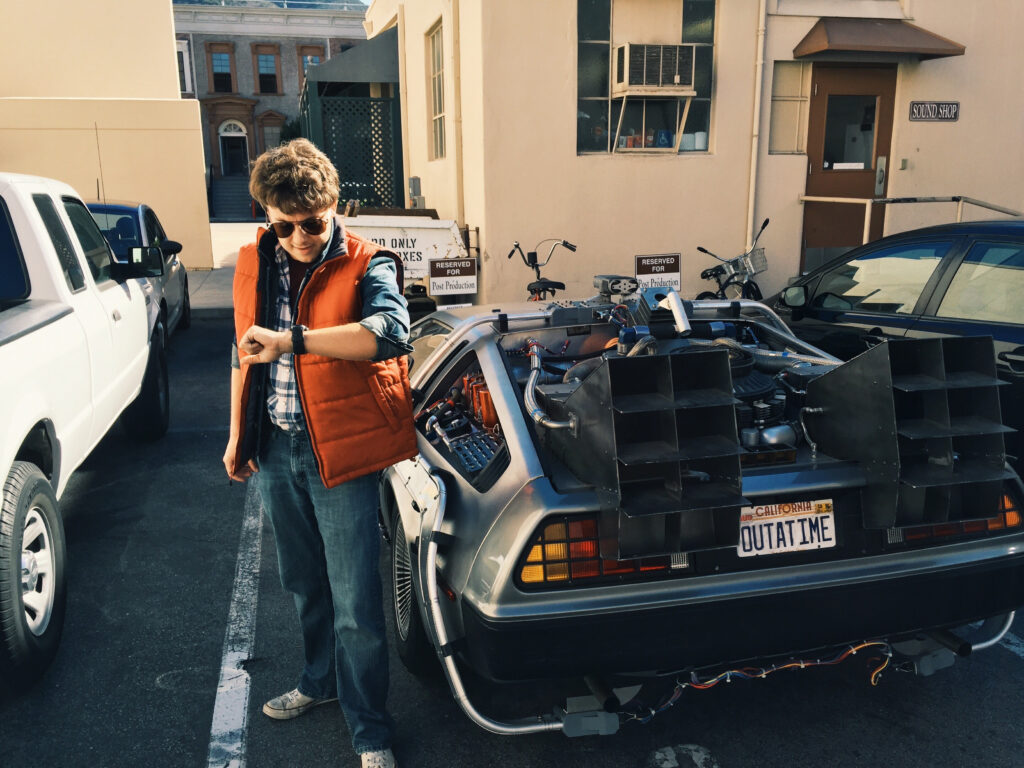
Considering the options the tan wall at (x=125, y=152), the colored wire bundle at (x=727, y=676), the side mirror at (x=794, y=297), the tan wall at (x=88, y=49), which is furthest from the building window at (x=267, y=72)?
the colored wire bundle at (x=727, y=676)

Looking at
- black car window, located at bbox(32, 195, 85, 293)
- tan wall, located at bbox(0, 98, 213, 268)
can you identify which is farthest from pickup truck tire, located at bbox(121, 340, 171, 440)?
tan wall, located at bbox(0, 98, 213, 268)

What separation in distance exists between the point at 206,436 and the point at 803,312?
4409mm

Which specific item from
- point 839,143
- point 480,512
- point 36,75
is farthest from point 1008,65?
point 36,75

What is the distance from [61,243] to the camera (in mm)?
4773

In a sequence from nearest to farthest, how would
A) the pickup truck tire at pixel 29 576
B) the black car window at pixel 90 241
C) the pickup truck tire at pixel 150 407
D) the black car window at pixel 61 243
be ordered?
the pickup truck tire at pixel 29 576, the black car window at pixel 61 243, the black car window at pixel 90 241, the pickup truck tire at pixel 150 407

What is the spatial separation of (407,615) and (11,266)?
2762 millimetres

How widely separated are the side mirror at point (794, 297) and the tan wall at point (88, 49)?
15.9m

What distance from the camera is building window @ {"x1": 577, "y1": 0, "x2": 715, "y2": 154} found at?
9.20 m

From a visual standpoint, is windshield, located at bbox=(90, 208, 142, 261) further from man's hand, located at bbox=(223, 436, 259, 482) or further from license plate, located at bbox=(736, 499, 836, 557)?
license plate, located at bbox=(736, 499, 836, 557)

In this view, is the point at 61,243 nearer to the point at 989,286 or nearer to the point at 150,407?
the point at 150,407

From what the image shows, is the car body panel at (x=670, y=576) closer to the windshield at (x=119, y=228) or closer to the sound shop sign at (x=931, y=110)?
the windshield at (x=119, y=228)

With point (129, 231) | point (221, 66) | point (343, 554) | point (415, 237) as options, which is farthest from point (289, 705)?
point (221, 66)

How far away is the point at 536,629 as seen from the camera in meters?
2.53

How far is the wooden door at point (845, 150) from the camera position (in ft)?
32.4
